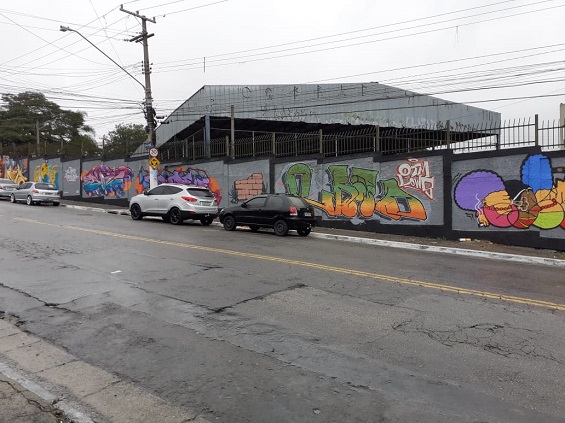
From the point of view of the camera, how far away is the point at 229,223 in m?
16.9

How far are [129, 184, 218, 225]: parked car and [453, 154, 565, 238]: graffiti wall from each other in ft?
31.6

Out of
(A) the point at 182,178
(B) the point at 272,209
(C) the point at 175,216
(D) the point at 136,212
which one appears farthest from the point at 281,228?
(A) the point at 182,178

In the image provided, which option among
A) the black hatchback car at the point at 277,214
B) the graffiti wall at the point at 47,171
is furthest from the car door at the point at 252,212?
the graffiti wall at the point at 47,171

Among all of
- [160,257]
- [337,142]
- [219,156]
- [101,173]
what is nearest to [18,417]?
[160,257]

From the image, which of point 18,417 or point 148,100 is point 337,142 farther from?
point 18,417

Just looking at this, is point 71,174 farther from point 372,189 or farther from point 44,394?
point 44,394

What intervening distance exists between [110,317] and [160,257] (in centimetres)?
416

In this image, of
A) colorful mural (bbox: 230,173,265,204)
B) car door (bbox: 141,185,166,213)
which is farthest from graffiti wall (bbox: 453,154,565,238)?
car door (bbox: 141,185,166,213)

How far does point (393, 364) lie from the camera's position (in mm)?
4488

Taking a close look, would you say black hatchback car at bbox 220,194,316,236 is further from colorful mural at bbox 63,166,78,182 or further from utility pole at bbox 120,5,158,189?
colorful mural at bbox 63,166,78,182

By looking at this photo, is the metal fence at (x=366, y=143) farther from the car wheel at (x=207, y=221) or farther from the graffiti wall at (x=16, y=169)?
the graffiti wall at (x=16, y=169)

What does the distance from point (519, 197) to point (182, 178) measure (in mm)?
17693

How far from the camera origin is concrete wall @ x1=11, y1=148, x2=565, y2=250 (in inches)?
526

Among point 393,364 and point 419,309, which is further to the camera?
point 419,309
